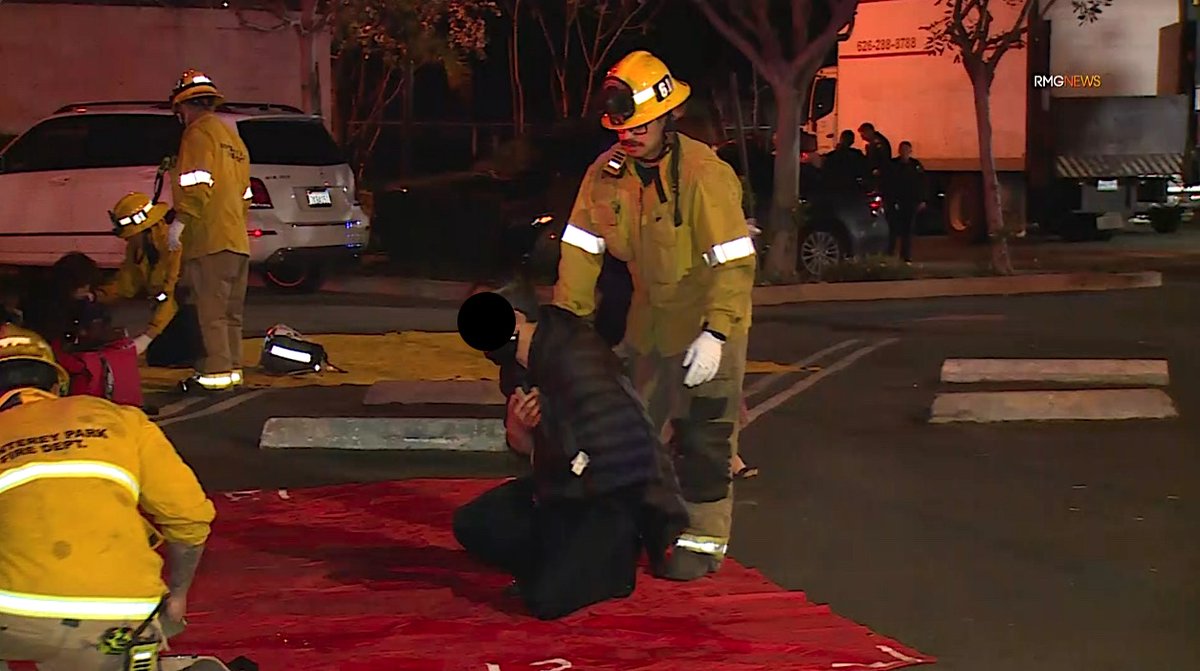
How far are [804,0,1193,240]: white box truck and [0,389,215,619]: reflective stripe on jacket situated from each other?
64.9 ft

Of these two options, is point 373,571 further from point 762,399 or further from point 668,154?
point 762,399

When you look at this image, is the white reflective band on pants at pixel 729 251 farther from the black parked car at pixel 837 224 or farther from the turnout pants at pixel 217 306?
the black parked car at pixel 837 224

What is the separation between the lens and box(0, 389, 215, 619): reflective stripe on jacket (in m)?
4.27

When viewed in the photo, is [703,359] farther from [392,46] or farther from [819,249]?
[392,46]

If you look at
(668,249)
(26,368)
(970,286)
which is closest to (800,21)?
(970,286)

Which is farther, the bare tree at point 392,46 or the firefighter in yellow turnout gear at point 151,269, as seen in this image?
the bare tree at point 392,46

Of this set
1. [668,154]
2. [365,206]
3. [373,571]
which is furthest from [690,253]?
[365,206]

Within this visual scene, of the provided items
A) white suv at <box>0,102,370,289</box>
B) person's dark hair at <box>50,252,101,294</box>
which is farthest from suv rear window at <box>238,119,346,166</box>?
person's dark hair at <box>50,252,101,294</box>

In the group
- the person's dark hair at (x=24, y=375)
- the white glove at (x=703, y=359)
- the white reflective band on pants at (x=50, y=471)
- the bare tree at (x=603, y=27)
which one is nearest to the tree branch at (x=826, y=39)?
the white glove at (x=703, y=359)

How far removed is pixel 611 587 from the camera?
21.1 feet

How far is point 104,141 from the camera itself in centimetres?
1753

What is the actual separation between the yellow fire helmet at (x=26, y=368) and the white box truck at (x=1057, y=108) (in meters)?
19.4

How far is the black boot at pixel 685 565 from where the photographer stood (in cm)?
680

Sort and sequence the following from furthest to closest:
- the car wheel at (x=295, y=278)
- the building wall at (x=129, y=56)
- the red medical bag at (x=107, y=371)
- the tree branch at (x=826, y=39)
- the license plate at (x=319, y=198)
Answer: the building wall at (x=129, y=56) → the tree branch at (x=826, y=39) → the car wheel at (x=295, y=278) → the license plate at (x=319, y=198) → the red medical bag at (x=107, y=371)
